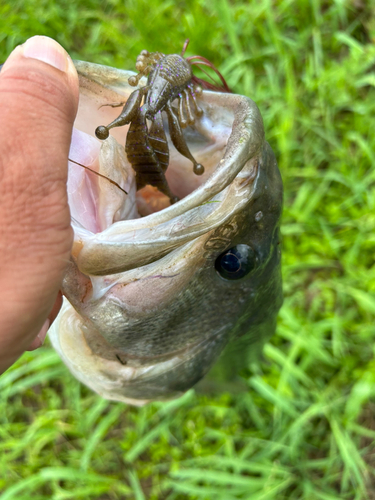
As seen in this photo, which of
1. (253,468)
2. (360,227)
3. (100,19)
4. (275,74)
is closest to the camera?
(253,468)

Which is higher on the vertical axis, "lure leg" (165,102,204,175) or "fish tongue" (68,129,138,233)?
"lure leg" (165,102,204,175)

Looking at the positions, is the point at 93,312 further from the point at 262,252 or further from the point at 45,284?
the point at 262,252

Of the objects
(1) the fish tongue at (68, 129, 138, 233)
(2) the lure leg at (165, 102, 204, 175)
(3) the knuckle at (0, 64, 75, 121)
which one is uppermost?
(3) the knuckle at (0, 64, 75, 121)

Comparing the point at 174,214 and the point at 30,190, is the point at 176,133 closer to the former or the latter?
the point at 174,214

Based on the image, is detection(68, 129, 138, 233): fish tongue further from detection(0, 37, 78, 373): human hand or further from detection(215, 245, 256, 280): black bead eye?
detection(215, 245, 256, 280): black bead eye

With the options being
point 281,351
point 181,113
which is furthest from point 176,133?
point 281,351

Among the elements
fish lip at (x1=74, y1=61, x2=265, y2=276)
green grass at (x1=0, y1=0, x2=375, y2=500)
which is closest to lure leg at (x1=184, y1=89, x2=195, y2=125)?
fish lip at (x1=74, y1=61, x2=265, y2=276)

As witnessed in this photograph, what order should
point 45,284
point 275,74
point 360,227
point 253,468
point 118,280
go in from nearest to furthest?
point 45,284, point 118,280, point 253,468, point 360,227, point 275,74

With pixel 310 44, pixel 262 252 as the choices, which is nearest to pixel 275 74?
pixel 310 44
